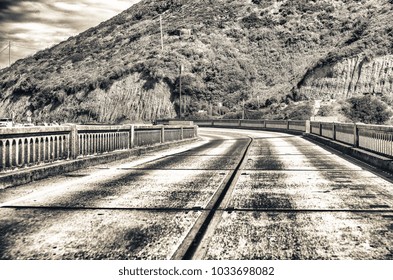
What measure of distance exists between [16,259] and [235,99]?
70945 millimetres

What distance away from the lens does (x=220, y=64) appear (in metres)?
78.5

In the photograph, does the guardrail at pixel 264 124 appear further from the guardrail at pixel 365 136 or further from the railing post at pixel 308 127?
the guardrail at pixel 365 136

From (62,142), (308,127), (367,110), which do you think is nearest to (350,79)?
(367,110)

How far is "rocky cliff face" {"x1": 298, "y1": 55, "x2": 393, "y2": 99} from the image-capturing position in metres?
58.8

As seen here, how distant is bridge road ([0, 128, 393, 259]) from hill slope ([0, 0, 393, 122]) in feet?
180

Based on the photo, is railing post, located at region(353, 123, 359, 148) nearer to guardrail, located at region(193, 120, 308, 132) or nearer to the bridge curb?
the bridge curb

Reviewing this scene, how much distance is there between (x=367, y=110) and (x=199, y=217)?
51.9m

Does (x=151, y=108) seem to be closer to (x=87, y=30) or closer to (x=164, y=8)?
(x=164, y=8)

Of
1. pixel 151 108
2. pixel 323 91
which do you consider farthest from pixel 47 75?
pixel 323 91

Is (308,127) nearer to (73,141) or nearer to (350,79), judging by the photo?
(73,141)

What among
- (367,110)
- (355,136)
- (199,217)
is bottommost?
(199,217)

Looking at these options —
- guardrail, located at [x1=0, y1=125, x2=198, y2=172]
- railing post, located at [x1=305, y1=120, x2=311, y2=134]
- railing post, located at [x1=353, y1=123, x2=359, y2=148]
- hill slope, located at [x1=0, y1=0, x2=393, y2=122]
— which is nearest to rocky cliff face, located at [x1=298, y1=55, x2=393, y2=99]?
hill slope, located at [x1=0, y1=0, x2=393, y2=122]

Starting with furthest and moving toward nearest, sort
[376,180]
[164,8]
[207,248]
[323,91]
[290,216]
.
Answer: [164,8]
[323,91]
[376,180]
[290,216]
[207,248]

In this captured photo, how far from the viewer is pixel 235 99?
7438cm
